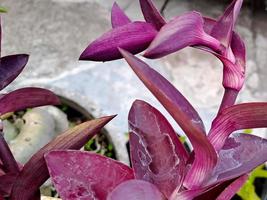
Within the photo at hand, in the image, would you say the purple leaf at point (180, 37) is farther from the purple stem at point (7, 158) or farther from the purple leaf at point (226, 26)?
the purple stem at point (7, 158)

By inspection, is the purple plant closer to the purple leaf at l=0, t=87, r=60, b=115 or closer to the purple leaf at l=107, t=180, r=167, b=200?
the purple leaf at l=0, t=87, r=60, b=115

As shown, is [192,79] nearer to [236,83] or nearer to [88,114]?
[88,114]

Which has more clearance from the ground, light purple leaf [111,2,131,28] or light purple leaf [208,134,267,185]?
light purple leaf [111,2,131,28]

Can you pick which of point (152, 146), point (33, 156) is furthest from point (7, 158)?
point (152, 146)

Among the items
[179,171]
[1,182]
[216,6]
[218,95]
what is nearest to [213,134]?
[179,171]

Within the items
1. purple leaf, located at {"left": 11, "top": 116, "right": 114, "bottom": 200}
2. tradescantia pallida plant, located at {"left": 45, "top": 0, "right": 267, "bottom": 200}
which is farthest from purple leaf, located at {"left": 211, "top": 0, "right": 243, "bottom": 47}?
purple leaf, located at {"left": 11, "top": 116, "right": 114, "bottom": 200}

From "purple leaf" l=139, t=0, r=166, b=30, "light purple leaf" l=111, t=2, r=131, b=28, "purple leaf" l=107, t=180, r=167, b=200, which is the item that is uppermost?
"purple leaf" l=139, t=0, r=166, b=30
